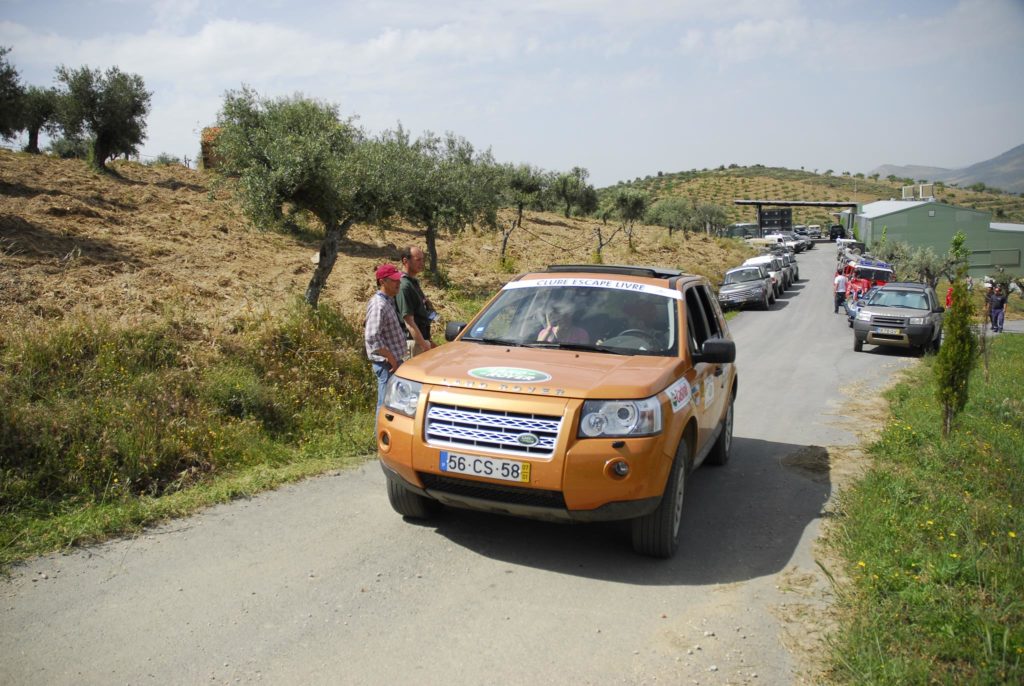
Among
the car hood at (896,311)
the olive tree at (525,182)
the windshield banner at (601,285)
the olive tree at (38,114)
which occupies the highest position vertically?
the olive tree at (38,114)

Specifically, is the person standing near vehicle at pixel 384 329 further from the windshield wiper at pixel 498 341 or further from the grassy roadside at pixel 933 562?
the grassy roadside at pixel 933 562

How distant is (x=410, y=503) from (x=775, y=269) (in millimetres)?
32692

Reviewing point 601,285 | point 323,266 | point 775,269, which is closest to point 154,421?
point 601,285

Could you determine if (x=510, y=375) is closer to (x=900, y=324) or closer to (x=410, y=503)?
(x=410, y=503)

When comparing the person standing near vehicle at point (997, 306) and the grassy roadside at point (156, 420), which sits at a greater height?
the grassy roadside at point (156, 420)

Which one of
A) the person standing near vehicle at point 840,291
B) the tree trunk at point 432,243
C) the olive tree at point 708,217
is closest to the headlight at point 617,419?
the tree trunk at point 432,243

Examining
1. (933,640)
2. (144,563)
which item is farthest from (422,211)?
(933,640)

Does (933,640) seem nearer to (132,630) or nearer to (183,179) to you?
(132,630)

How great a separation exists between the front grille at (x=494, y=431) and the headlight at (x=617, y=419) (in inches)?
7.4

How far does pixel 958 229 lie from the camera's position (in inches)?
2719

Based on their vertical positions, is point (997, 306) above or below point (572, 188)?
below

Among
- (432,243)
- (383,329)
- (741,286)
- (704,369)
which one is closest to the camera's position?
(704,369)

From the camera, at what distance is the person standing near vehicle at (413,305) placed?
743cm

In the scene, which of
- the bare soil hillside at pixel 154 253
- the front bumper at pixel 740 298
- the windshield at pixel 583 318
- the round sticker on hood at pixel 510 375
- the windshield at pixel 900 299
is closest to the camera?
the round sticker on hood at pixel 510 375
